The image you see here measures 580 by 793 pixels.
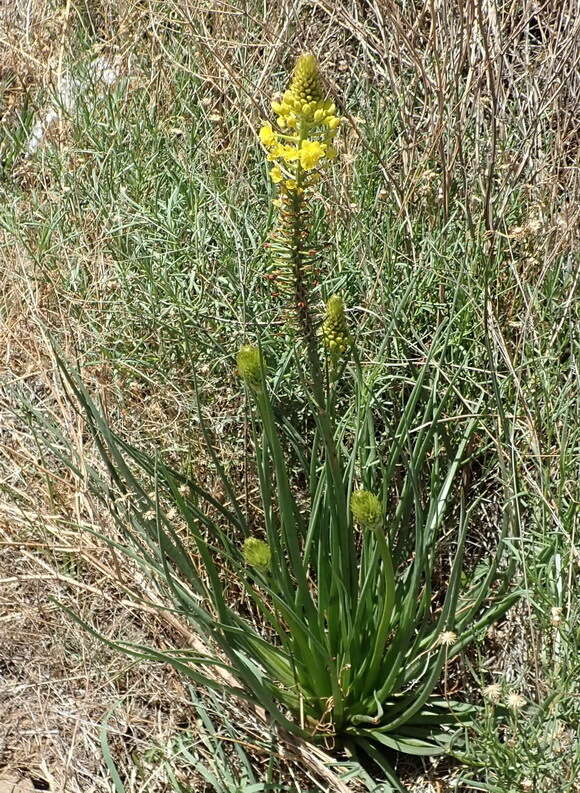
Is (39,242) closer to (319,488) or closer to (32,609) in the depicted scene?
(32,609)

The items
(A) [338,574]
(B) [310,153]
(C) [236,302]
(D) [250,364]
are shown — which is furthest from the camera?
(C) [236,302]

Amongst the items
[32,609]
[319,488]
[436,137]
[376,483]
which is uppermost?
[436,137]

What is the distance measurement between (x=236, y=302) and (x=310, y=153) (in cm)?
97

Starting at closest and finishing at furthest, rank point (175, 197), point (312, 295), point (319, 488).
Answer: point (312, 295) < point (319, 488) < point (175, 197)

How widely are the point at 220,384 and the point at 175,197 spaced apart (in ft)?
1.62

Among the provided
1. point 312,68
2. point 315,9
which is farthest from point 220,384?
point 315,9

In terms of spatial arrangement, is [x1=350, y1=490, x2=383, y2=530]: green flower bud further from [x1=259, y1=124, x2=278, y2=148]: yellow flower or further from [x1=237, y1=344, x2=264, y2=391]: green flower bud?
[x1=259, y1=124, x2=278, y2=148]: yellow flower

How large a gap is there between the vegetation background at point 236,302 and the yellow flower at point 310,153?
652 millimetres

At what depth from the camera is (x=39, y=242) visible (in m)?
2.73

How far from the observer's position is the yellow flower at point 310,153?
1414 mm

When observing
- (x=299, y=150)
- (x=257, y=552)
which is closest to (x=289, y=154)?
(x=299, y=150)

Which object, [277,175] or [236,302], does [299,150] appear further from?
[236,302]

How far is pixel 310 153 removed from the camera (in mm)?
1412

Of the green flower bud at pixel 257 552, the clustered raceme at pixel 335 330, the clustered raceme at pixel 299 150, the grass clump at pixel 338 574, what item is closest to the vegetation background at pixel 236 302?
the grass clump at pixel 338 574
